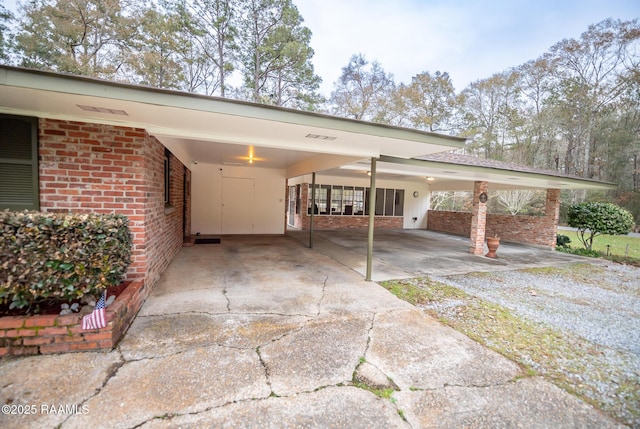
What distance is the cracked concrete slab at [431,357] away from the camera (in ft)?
7.44

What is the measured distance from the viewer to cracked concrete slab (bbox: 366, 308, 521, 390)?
7.44 feet

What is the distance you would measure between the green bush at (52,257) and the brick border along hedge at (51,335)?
17 cm

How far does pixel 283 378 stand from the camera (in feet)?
7.05

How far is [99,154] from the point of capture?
10.7ft

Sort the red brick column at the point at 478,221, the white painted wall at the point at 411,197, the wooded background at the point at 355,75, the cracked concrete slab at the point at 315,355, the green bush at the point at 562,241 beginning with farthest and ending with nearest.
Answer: the white painted wall at the point at 411,197 < the wooded background at the point at 355,75 < the green bush at the point at 562,241 < the red brick column at the point at 478,221 < the cracked concrete slab at the point at 315,355

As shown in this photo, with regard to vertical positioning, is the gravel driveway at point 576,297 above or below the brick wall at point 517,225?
below

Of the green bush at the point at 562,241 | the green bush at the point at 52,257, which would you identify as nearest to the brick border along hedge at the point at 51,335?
the green bush at the point at 52,257

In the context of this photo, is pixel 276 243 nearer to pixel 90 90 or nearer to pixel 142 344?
pixel 142 344

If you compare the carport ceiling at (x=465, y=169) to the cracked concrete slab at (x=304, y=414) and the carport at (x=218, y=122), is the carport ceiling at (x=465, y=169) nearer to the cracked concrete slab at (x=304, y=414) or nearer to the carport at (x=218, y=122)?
the carport at (x=218, y=122)

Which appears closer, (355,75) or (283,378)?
(283,378)

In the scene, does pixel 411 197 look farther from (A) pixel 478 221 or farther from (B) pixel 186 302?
(B) pixel 186 302

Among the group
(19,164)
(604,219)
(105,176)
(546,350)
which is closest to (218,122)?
(105,176)

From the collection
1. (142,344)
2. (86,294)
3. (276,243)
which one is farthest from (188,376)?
(276,243)

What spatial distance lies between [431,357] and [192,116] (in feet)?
11.6
